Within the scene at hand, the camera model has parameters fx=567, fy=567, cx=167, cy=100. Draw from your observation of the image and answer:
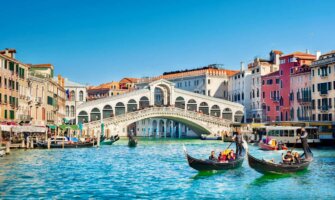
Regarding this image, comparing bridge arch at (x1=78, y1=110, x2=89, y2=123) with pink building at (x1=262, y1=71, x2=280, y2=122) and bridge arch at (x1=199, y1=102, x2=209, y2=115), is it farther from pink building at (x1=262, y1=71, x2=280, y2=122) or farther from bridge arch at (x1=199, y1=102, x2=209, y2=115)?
pink building at (x1=262, y1=71, x2=280, y2=122)

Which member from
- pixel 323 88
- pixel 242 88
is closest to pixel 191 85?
pixel 242 88

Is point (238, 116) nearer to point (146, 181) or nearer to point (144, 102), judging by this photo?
point (144, 102)

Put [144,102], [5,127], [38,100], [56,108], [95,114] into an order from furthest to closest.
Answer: [144,102], [95,114], [56,108], [38,100], [5,127]

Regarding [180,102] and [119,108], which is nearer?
[119,108]

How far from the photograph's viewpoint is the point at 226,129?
4928 cm

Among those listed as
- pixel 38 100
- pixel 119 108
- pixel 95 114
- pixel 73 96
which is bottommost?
pixel 95 114

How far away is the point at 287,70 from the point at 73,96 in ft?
64.6

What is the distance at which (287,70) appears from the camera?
4709 cm

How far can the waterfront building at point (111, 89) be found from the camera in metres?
73.2

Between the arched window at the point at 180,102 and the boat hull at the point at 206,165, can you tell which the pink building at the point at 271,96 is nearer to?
the arched window at the point at 180,102

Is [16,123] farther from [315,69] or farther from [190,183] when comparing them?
[315,69]

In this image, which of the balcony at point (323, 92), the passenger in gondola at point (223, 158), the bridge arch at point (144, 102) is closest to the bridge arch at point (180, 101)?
the bridge arch at point (144, 102)

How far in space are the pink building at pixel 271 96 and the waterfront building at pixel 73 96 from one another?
1651 cm

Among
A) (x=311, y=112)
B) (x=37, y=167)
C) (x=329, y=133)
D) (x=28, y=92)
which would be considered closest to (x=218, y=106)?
(x=311, y=112)
